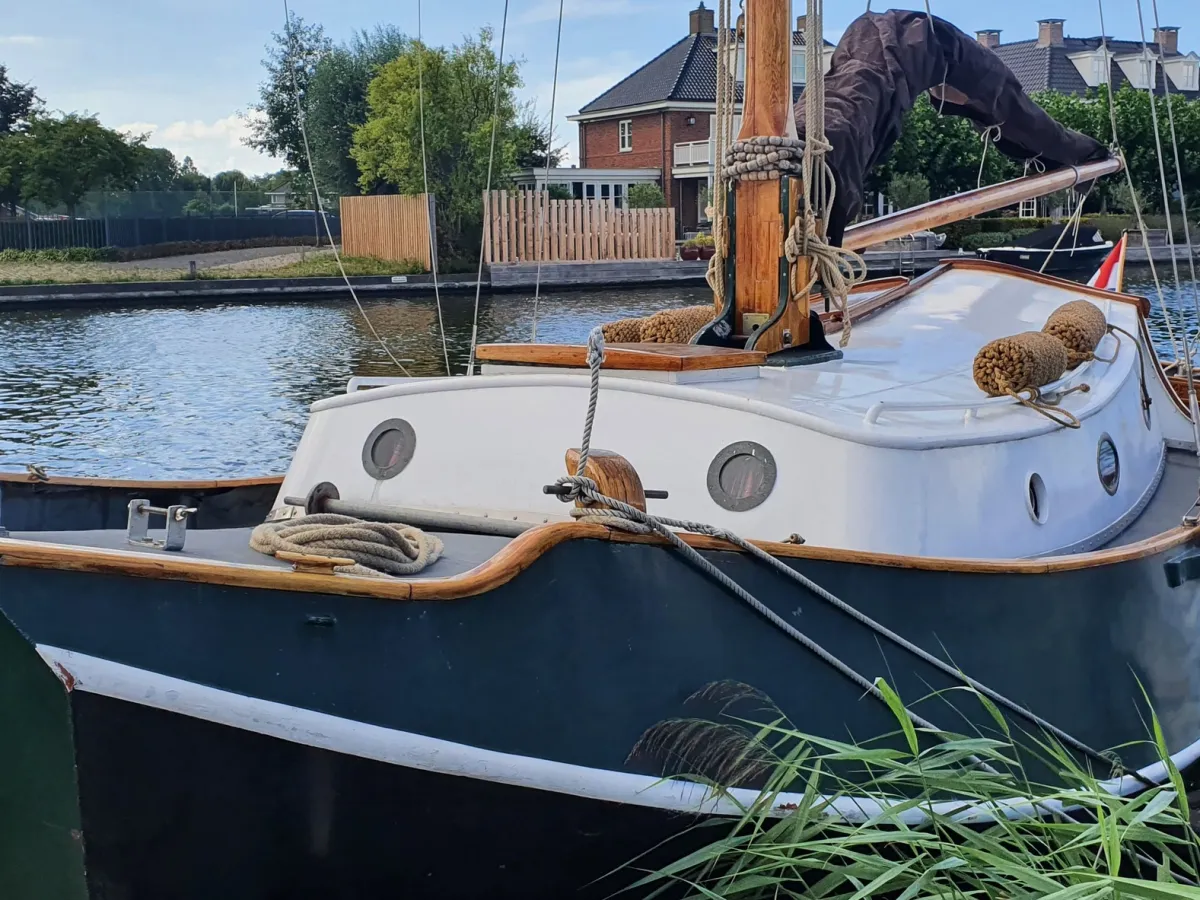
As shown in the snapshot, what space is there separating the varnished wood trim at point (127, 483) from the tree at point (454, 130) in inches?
1280

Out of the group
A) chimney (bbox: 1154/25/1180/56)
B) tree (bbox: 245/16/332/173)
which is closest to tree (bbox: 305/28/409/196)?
tree (bbox: 245/16/332/173)

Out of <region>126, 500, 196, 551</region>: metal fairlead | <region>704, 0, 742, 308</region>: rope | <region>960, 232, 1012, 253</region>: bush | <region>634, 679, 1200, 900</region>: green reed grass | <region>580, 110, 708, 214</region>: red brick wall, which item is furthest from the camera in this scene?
<region>580, 110, 708, 214</region>: red brick wall

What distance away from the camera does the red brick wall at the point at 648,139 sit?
51219mm

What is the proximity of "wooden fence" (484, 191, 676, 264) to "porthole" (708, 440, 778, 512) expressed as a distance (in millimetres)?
32392

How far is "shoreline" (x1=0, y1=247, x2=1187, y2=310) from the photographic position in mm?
30984

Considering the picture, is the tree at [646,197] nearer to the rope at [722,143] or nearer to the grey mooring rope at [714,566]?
the rope at [722,143]

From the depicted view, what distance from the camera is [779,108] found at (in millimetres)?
5906

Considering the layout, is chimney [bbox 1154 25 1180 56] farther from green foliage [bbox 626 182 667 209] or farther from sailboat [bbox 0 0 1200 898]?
sailboat [bbox 0 0 1200 898]

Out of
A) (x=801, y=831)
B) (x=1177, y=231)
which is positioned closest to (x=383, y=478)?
(x=801, y=831)

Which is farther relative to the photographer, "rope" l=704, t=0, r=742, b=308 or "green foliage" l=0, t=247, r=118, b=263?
"green foliage" l=0, t=247, r=118, b=263

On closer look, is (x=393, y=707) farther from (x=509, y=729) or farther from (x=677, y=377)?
(x=677, y=377)

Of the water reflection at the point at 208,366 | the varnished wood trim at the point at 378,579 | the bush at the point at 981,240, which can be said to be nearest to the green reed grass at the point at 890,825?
the varnished wood trim at the point at 378,579

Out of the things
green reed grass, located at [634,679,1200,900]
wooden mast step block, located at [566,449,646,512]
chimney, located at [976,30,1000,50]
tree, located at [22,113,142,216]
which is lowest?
green reed grass, located at [634,679,1200,900]

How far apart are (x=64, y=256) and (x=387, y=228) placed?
9677 mm
